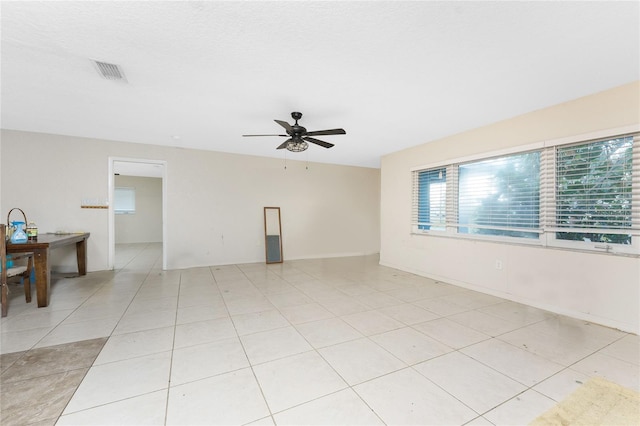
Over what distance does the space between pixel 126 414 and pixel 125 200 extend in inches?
384

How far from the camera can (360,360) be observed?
1.99 meters

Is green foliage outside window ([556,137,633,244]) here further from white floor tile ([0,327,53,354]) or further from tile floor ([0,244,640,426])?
white floor tile ([0,327,53,354])

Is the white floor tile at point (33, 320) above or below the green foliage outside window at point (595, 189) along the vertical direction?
below

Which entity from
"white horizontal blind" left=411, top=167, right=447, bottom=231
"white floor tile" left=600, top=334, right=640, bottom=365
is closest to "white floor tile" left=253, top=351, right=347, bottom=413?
"white floor tile" left=600, top=334, right=640, bottom=365

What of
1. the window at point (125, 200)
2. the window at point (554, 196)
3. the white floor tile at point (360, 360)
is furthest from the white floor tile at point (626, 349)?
the window at point (125, 200)

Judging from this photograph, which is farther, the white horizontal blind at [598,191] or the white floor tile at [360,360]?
the white horizontal blind at [598,191]

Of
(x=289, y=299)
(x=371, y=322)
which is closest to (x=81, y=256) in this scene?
(x=289, y=299)

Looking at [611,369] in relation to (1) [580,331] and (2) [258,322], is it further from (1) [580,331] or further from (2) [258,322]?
(2) [258,322]

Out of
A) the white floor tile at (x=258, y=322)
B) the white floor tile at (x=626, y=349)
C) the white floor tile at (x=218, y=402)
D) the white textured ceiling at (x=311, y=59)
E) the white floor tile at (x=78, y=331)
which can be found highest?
the white textured ceiling at (x=311, y=59)

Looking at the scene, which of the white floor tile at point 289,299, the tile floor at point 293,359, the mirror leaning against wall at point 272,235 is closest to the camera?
the tile floor at point 293,359

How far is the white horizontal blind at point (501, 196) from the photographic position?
10.8ft

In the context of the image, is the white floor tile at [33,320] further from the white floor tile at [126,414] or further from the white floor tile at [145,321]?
the white floor tile at [126,414]

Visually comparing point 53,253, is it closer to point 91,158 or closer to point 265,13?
point 91,158

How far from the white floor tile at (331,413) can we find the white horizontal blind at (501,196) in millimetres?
3136
